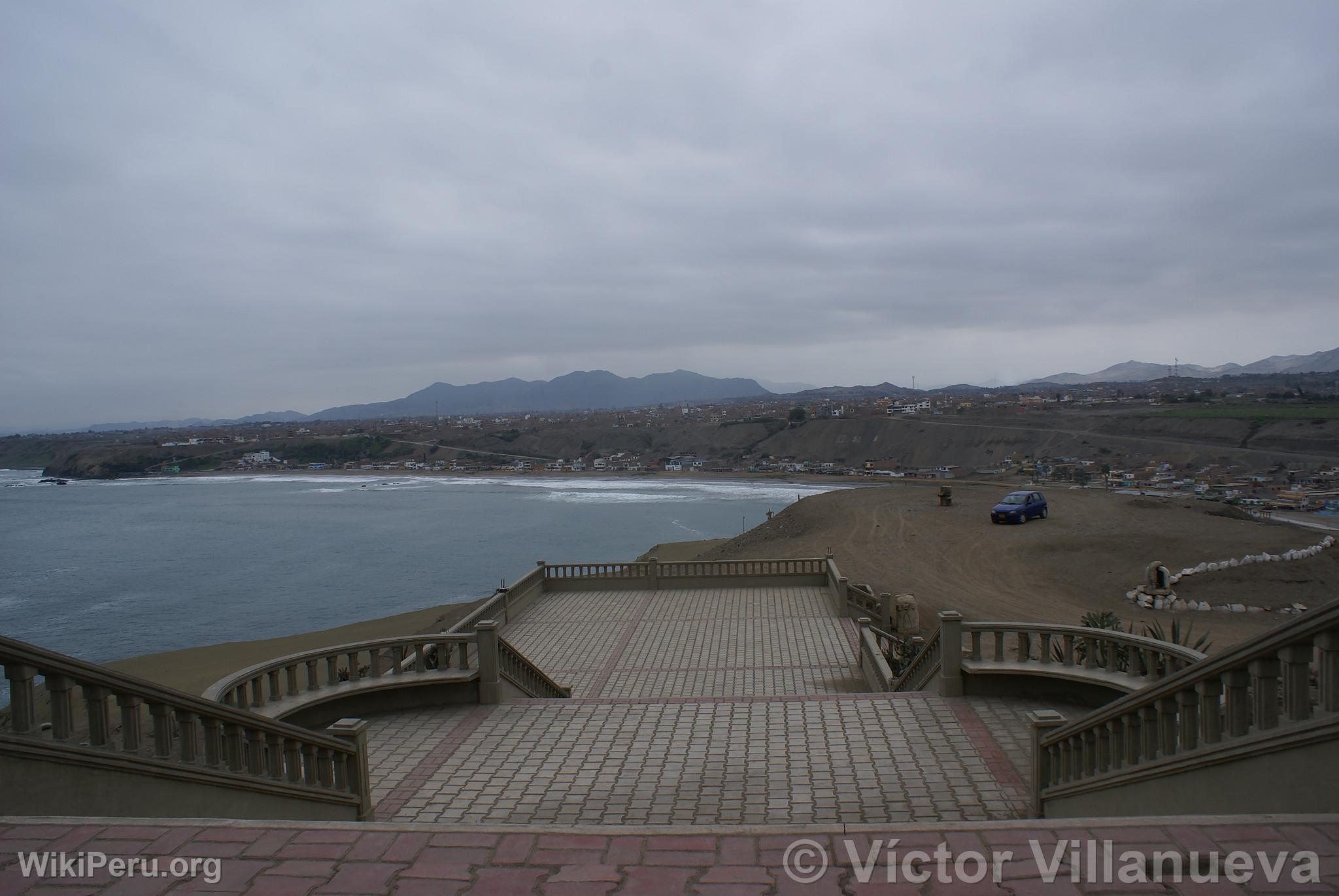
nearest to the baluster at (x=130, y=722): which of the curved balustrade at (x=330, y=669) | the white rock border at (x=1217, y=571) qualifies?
the curved balustrade at (x=330, y=669)

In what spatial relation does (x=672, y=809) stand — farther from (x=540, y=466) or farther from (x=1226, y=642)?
(x=540, y=466)

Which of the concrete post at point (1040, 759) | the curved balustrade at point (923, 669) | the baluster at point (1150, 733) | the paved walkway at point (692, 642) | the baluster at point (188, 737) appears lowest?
the paved walkway at point (692, 642)

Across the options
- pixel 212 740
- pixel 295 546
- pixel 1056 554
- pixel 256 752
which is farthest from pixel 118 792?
pixel 295 546

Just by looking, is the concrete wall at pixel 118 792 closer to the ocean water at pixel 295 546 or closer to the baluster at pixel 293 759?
the baluster at pixel 293 759

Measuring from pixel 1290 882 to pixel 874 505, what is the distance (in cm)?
4174

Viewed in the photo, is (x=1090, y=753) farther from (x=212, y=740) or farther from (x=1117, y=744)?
(x=212, y=740)

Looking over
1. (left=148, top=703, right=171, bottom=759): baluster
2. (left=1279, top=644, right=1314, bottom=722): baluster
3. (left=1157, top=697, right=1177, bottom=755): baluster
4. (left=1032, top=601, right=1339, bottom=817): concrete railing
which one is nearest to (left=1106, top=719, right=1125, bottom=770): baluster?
(left=1032, top=601, right=1339, bottom=817): concrete railing

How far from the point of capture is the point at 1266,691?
12.9 feet

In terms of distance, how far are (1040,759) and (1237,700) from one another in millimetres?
1991

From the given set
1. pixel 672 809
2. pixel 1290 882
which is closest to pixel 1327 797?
pixel 1290 882

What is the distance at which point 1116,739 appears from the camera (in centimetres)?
509

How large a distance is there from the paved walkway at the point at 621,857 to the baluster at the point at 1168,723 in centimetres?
101

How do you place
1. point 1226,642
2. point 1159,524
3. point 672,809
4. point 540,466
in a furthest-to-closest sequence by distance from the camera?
1. point 540,466
2. point 1159,524
3. point 1226,642
4. point 672,809

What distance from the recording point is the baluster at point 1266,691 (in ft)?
12.8
